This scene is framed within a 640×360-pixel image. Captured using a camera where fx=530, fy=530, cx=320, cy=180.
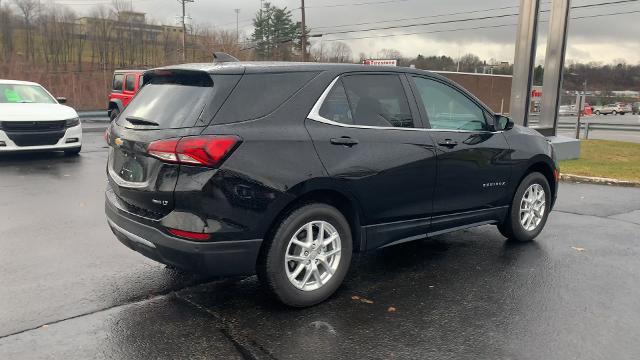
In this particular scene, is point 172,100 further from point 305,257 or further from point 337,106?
point 305,257

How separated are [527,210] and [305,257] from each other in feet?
9.65

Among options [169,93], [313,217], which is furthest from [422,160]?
[169,93]

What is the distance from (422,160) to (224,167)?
69.8 inches

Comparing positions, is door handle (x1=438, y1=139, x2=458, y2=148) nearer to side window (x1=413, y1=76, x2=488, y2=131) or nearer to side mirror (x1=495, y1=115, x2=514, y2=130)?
side window (x1=413, y1=76, x2=488, y2=131)

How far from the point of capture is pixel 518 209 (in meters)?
5.45

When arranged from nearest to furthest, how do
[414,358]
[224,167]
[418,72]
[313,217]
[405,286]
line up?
1. [414,358]
2. [224,167]
3. [313,217]
4. [405,286]
5. [418,72]

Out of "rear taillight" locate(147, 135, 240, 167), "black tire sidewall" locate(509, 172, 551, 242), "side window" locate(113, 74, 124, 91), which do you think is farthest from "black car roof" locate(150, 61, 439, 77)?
"side window" locate(113, 74, 124, 91)

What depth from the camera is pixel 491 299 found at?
4.09m

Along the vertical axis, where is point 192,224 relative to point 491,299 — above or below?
above

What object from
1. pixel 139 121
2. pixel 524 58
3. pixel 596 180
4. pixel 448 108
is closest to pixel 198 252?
pixel 139 121

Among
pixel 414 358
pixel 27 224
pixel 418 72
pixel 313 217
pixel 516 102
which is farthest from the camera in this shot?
pixel 516 102

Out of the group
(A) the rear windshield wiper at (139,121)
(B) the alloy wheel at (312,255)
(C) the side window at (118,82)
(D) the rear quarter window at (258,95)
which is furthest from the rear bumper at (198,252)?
(C) the side window at (118,82)

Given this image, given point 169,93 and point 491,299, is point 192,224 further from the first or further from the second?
point 491,299

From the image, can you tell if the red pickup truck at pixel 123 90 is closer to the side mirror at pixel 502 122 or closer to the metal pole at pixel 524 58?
the metal pole at pixel 524 58
